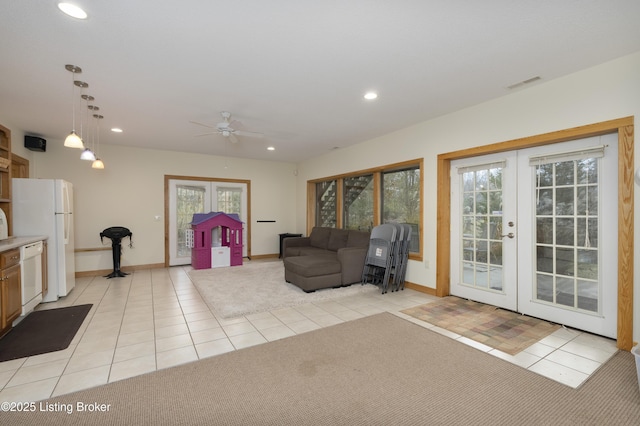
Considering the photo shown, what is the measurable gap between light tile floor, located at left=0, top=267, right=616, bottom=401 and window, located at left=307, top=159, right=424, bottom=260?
4.62 feet

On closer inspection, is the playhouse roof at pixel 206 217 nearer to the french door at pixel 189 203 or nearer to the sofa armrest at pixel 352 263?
the french door at pixel 189 203

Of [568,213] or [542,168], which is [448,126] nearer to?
[542,168]

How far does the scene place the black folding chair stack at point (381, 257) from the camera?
14.9 ft

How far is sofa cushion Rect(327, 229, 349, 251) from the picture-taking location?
584 cm

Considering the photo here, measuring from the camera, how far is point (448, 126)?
421cm

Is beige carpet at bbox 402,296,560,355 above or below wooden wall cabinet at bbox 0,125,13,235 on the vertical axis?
below

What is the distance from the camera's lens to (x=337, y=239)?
19.7 feet

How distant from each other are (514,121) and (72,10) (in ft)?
14.0

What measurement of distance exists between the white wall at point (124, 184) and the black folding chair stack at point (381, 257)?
4.03 m

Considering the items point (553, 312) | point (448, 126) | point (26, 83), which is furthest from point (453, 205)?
point (26, 83)

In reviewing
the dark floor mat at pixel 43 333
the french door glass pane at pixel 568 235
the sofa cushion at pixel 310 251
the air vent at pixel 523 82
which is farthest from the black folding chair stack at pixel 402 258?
the dark floor mat at pixel 43 333

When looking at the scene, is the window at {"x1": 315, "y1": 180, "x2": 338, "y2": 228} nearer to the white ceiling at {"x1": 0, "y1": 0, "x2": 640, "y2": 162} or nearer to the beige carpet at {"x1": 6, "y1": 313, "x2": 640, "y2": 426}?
the white ceiling at {"x1": 0, "y1": 0, "x2": 640, "y2": 162}

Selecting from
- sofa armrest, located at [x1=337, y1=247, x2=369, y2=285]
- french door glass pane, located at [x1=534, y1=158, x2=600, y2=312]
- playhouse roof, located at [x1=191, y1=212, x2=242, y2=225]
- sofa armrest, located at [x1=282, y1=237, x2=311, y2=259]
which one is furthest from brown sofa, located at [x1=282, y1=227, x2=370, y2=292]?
french door glass pane, located at [x1=534, y1=158, x2=600, y2=312]

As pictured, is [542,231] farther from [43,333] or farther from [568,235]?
[43,333]
